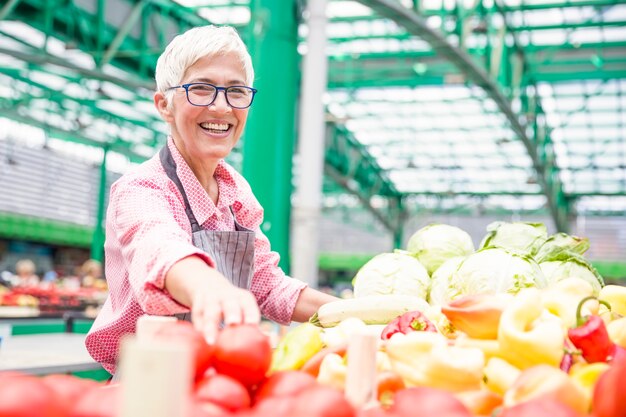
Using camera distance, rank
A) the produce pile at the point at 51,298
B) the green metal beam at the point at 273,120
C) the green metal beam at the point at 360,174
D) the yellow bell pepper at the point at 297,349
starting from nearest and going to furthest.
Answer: the yellow bell pepper at the point at 297,349 < the green metal beam at the point at 273,120 < the produce pile at the point at 51,298 < the green metal beam at the point at 360,174

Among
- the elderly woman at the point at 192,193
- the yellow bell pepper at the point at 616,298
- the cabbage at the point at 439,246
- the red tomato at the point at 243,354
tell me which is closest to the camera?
the red tomato at the point at 243,354

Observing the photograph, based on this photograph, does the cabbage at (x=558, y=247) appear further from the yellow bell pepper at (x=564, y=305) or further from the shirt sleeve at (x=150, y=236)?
the shirt sleeve at (x=150, y=236)

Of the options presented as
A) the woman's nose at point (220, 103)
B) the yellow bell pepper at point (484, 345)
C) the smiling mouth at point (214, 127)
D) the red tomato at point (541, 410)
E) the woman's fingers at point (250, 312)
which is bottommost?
the red tomato at point (541, 410)

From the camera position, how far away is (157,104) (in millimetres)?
1984

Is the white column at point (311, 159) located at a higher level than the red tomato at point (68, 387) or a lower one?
higher

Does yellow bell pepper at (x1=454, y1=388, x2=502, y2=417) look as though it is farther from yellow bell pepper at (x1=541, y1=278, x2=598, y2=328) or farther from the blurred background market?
the blurred background market

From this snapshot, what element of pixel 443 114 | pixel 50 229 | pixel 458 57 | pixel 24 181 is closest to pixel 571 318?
pixel 458 57

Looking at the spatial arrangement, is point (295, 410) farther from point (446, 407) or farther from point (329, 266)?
point (329, 266)

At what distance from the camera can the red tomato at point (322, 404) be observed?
2.89ft

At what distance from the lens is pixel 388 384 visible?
46.9 inches

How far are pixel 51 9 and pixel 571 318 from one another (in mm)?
10356

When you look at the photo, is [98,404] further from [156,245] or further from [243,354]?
[156,245]

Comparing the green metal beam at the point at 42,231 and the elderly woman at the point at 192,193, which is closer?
the elderly woman at the point at 192,193

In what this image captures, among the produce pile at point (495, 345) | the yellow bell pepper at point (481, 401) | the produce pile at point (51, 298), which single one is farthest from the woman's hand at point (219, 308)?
the produce pile at point (51, 298)
